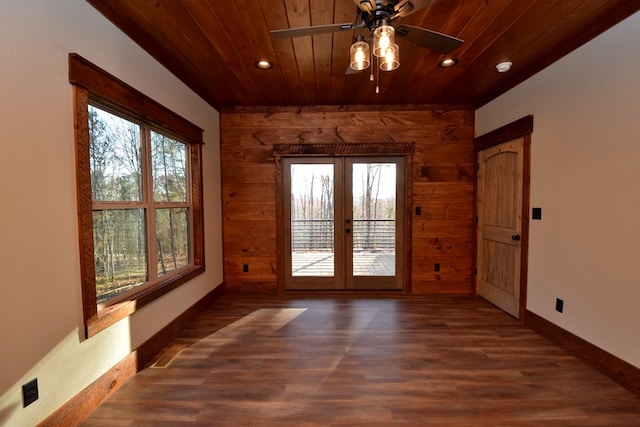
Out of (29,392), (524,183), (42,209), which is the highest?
(524,183)

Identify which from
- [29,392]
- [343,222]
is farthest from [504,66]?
[29,392]

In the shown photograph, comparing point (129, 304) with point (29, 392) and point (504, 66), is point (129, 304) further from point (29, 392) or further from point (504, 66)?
point (504, 66)

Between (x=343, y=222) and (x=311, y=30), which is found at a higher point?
(x=311, y=30)

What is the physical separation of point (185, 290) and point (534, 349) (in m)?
3.40

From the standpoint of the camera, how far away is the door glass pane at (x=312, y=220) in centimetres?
389

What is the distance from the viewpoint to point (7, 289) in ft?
4.30

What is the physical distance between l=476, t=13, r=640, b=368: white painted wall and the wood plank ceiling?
0.91ft

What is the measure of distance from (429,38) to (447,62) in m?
1.03

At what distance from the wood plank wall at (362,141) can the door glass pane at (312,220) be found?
315mm

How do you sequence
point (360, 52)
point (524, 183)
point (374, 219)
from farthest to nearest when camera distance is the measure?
point (374, 219)
point (524, 183)
point (360, 52)

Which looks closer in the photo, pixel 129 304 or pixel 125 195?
pixel 129 304

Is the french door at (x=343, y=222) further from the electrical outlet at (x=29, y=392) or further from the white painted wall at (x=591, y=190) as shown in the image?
the electrical outlet at (x=29, y=392)

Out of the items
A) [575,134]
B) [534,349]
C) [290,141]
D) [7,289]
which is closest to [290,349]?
[7,289]

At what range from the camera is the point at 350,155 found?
380 cm
